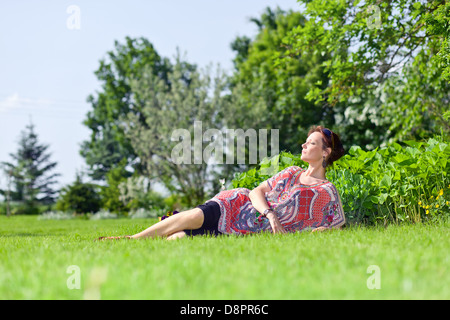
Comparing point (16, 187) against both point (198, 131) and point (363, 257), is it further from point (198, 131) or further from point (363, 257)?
point (363, 257)

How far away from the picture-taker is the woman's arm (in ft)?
17.3

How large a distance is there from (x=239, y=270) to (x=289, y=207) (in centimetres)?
251

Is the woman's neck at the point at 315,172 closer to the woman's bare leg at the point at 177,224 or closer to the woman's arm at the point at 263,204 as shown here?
the woman's arm at the point at 263,204

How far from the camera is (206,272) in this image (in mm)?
3150

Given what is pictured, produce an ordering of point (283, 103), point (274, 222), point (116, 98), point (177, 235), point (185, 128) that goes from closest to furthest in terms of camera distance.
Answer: point (274, 222) → point (177, 235) → point (283, 103) → point (185, 128) → point (116, 98)

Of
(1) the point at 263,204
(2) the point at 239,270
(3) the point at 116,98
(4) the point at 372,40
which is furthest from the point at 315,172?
(3) the point at 116,98

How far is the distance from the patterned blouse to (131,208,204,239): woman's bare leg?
302 millimetres

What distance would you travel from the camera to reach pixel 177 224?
554cm

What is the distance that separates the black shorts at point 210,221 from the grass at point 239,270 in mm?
846

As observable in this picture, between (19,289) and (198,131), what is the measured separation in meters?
17.9

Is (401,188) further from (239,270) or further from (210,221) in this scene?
(239,270)

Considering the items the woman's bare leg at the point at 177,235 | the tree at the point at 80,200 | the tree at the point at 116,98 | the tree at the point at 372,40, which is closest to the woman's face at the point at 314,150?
the woman's bare leg at the point at 177,235

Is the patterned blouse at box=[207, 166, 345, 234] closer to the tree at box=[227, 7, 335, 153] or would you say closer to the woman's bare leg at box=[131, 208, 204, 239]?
the woman's bare leg at box=[131, 208, 204, 239]

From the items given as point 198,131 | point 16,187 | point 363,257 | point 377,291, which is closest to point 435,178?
point 363,257
